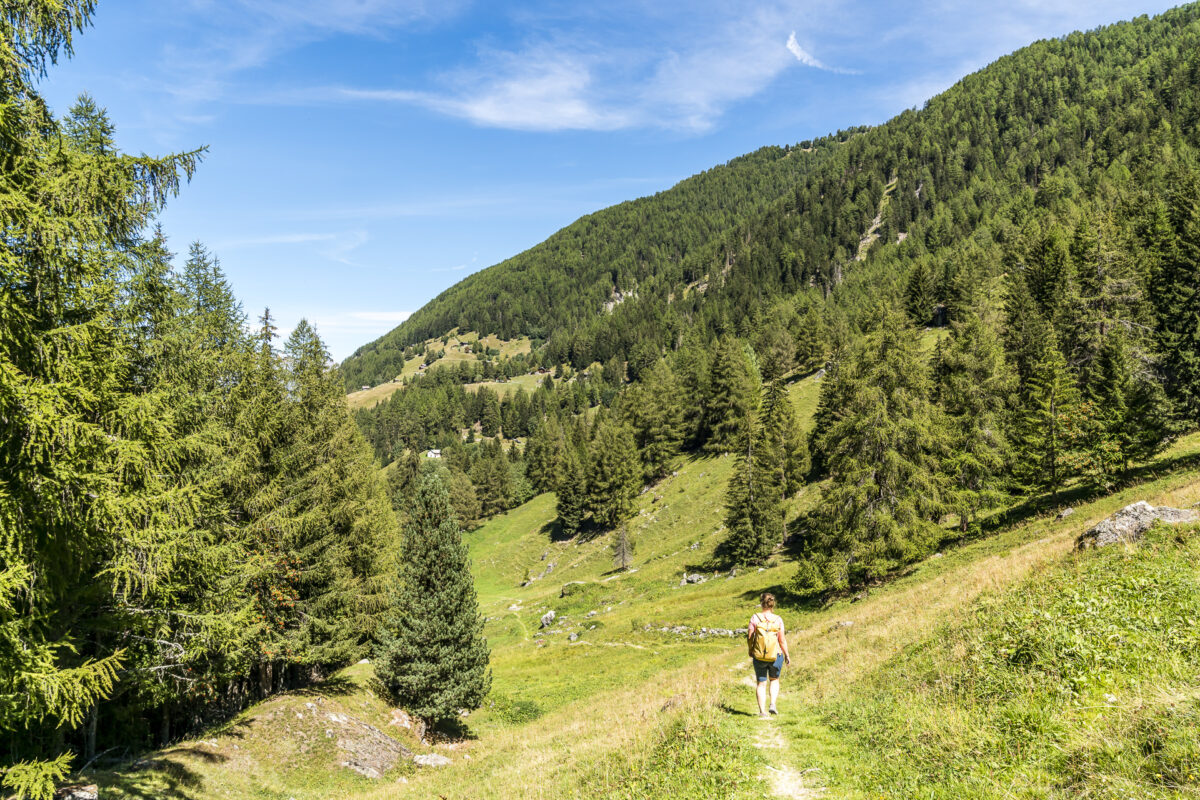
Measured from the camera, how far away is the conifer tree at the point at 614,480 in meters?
74.8

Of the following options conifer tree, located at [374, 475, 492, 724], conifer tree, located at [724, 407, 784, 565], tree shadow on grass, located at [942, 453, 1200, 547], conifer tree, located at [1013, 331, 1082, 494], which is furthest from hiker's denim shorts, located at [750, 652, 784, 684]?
conifer tree, located at [724, 407, 784, 565]

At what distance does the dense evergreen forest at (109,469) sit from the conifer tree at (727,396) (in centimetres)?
6250

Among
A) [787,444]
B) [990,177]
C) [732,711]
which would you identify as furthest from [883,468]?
[990,177]

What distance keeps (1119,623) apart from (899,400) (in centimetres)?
2255

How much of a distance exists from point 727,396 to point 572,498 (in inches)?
1119

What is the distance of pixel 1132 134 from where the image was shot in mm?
130250

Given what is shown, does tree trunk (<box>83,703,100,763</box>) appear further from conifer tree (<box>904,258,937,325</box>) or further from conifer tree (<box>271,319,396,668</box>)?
conifer tree (<box>904,258,937,325</box>)

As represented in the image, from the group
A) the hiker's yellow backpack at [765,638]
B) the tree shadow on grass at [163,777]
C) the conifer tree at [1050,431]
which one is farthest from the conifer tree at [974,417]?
the tree shadow on grass at [163,777]

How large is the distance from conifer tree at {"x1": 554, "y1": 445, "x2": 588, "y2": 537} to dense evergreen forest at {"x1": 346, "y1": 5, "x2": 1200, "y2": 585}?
349mm

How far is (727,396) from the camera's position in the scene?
7700cm

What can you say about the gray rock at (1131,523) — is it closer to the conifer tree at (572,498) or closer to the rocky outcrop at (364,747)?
the rocky outcrop at (364,747)

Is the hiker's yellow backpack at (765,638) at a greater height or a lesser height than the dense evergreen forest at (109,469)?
lesser

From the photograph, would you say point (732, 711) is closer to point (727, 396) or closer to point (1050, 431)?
point (1050, 431)

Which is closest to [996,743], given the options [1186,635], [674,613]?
[1186,635]
